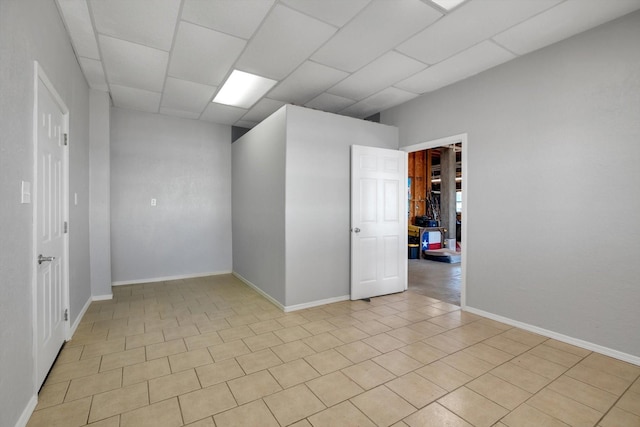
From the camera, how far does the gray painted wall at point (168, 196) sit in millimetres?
5051

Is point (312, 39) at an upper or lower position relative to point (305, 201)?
upper

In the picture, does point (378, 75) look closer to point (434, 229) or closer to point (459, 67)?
point (459, 67)

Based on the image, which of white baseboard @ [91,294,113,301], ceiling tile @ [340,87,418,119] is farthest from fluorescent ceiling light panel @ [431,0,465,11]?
white baseboard @ [91,294,113,301]

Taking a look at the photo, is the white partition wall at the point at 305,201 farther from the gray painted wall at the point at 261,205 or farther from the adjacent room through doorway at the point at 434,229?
the adjacent room through doorway at the point at 434,229

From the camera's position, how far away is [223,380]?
7.45 ft

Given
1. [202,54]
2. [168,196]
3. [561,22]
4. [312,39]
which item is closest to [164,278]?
[168,196]

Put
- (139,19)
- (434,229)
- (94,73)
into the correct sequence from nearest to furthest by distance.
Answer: (139,19) → (94,73) → (434,229)

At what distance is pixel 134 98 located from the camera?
451 cm

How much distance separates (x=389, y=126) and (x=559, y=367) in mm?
3557

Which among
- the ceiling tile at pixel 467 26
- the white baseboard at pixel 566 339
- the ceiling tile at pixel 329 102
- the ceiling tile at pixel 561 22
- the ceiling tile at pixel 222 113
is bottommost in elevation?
the white baseboard at pixel 566 339

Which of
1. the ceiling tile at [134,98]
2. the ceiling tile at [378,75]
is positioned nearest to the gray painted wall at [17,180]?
the ceiling tile at [134,98]

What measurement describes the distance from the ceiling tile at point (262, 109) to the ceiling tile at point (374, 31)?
1.49m

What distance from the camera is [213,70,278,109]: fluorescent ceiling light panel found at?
3824 mm

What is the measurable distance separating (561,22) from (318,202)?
3.00m
